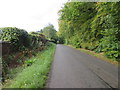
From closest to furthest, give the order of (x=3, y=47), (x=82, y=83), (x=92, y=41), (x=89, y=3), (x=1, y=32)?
1. (x=82, y=83)
2. (x=3, y=47)
3. (x=1, y=32)
4. (x=89, y=3)
5. (x=92, y=41)

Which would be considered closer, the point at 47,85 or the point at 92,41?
the point at 47,85

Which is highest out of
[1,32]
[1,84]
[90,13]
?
[90,13]

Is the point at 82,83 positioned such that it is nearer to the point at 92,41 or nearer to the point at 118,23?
the point at 118,23

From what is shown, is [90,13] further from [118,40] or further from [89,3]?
[118,40]

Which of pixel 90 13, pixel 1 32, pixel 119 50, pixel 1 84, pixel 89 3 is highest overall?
pixel 89 3

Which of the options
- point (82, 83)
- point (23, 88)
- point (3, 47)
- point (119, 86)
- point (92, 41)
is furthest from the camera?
point (92, 41)

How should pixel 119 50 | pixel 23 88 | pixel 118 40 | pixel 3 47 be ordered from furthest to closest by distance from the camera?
pixel 118 40 < pixel 119 50 < pixel 3 47 < pixel 23 88

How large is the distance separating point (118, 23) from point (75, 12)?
5.24 meters

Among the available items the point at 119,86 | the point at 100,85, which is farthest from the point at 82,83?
the point at 119,86

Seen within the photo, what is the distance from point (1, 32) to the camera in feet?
21.7

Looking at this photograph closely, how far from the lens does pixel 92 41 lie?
1009 centimetres

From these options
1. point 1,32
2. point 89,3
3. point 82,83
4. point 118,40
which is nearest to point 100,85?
point 82,83

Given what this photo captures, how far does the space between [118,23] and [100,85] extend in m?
5.20

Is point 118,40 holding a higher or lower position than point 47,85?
higher
